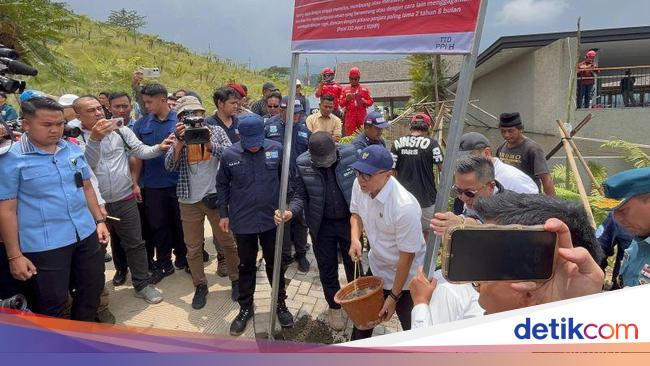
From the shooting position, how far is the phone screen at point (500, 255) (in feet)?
3.45

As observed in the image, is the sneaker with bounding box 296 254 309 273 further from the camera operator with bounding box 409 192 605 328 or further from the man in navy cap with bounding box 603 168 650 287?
the man in navy cap with bounding box 603 168 650 287

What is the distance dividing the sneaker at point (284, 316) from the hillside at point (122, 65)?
13155mm

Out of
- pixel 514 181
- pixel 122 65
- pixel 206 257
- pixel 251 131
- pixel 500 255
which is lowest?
pixel 206 257

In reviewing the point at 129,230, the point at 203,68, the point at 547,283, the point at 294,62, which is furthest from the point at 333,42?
the point at 203,68

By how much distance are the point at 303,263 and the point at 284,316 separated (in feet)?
3.98

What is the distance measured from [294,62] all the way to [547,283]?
217 centimetres

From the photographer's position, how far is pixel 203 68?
28234 millimetres

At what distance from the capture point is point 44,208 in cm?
269

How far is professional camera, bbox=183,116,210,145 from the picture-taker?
3.39 metres

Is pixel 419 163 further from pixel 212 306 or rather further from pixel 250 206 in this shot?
pixel 212 306

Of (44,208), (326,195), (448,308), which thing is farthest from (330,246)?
(44,208)

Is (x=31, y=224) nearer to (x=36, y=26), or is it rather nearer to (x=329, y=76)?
(x=329, y=76)

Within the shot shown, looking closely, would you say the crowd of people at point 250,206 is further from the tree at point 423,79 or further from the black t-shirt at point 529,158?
the tree at point 423,79

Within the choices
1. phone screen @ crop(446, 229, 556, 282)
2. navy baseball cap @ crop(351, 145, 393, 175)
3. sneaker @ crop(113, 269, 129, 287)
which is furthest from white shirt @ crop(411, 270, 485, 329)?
sneaker @ crop(113, 269, 129, 287)
